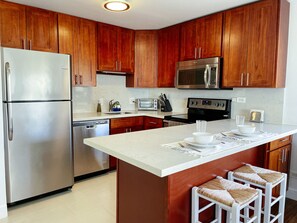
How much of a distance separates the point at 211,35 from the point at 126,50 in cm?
145

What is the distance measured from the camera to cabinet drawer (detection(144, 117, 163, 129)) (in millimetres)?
3480

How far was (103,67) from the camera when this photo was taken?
3.49 metres

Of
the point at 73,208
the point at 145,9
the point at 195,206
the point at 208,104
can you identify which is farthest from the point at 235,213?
the point at 145,9

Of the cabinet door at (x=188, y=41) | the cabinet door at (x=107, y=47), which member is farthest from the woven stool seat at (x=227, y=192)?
the cabinet door at (x=107, y=47)

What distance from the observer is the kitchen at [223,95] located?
264cm

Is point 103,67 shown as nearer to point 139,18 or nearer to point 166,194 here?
point 139,18

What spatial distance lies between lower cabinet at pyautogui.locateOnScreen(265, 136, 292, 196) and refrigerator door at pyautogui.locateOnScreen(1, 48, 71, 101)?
92.3 inches

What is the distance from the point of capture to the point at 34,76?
2.40m

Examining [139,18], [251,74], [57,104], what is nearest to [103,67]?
[139,18]

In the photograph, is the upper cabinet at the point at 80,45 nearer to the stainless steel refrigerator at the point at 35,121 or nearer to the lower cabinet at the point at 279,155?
the stainless steel refrigerator at the point at 35,121

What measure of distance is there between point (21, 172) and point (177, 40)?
2.82 m

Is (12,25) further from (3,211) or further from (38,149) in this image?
(3,211)

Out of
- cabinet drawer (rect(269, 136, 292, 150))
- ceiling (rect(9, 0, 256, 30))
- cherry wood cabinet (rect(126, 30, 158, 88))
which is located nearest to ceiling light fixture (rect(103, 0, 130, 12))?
ceiling (rect(9, 0, 256, 30))

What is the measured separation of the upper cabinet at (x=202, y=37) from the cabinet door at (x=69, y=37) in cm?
161
